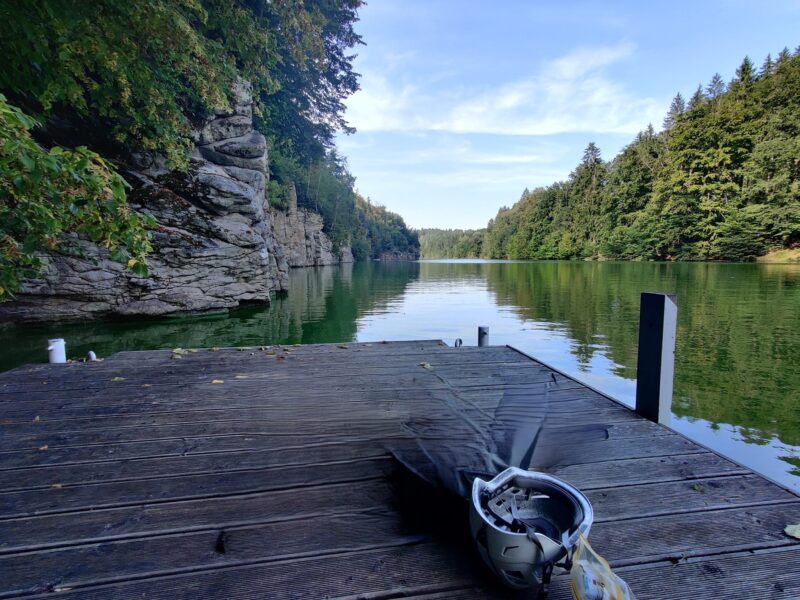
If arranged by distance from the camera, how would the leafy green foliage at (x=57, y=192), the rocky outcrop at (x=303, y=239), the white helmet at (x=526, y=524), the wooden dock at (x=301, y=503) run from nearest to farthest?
the white helmet at (x=526, y=524) < the wooden dock at (x=301, y=503) < the leafy green foliage at (x=57, y=192) < the rocky outcrop at (x=303, y=239)

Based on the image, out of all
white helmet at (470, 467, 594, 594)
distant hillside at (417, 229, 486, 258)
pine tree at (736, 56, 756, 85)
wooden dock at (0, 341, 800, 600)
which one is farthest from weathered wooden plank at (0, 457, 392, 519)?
distant hillside at (417, 229, 486, 258)

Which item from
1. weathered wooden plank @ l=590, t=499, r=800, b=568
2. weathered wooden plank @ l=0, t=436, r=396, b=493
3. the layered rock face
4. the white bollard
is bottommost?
weathered wooden plank @ l=590, t=499, r=800, b=568

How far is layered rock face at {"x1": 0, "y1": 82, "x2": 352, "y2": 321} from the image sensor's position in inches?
335

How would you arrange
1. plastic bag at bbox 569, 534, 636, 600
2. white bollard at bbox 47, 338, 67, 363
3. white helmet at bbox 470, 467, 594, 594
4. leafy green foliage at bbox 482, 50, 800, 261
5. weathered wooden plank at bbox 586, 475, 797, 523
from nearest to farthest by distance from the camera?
plastic bag at bbox 569, 534, 636, 600 → white helmet at bbox 470, 467, 594, 594 → weathered wooden plank at bbox 586, 475, 797, 523 → white bollard at bbox 47, 338, 67, 363 → leafy green foliage at bbox 482, 50, 800, 261

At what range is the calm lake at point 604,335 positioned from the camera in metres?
4.31

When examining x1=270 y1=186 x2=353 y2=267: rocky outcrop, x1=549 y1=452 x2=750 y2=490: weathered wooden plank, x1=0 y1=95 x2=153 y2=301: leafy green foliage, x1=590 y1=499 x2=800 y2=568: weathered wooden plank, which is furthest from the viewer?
x1=270 y1=186 x2=353 y2=267: rocky outcrop

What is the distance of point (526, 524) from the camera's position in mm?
1198

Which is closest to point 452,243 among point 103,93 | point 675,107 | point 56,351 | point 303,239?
point 675,107

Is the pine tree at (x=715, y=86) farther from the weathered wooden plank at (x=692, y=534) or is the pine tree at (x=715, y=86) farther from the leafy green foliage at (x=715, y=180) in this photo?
the weathered wooden plank at (x=692, y=534)

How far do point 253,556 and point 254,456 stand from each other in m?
0.74

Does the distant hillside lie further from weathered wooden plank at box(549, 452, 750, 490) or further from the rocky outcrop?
weathered wooden plank at box(549, 452, 750, 490)

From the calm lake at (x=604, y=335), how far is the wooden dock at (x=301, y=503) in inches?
98.1

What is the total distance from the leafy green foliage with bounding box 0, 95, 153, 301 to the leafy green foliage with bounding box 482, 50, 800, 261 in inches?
1612

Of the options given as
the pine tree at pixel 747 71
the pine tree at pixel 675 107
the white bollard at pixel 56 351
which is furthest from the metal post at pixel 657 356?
the pine tree at pixel 675 107
